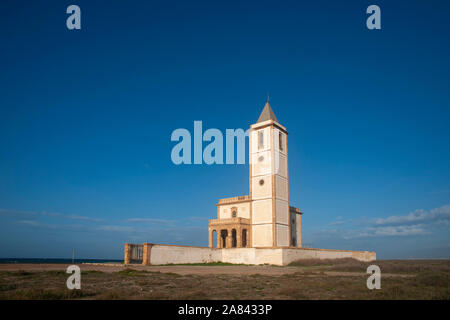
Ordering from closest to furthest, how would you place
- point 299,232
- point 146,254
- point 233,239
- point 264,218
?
point 146,254 → point 264,218 → point 233,239 → point 299,232

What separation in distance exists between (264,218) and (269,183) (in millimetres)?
4156

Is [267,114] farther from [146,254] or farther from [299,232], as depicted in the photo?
[146,254]

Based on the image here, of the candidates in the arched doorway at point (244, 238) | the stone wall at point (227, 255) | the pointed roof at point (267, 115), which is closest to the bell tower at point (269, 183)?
the pointed roof at point (267, 115)

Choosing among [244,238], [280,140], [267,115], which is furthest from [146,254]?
[267,115]

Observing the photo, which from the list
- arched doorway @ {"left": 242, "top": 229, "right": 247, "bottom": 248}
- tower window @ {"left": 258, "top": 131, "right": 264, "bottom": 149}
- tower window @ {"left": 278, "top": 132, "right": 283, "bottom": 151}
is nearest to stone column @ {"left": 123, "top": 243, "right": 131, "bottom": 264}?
arched doorway @ {"left": 242, "top": 229, "right": 247, "bottom": 248}

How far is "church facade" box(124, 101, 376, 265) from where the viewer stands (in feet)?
111

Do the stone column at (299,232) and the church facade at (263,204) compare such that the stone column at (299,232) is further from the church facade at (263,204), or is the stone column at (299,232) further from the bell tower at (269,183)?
the bell tower at (269,183)

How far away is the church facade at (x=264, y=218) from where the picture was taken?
Answer: 33.7 m

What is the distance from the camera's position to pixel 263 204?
127ft

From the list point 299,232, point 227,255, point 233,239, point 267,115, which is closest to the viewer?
point 227,255

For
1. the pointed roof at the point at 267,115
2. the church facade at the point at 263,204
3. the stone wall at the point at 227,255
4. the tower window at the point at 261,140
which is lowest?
the stone wall at the point at 227,255

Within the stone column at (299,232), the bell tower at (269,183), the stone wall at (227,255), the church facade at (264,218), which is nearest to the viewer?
the stone wall at (227,255)
